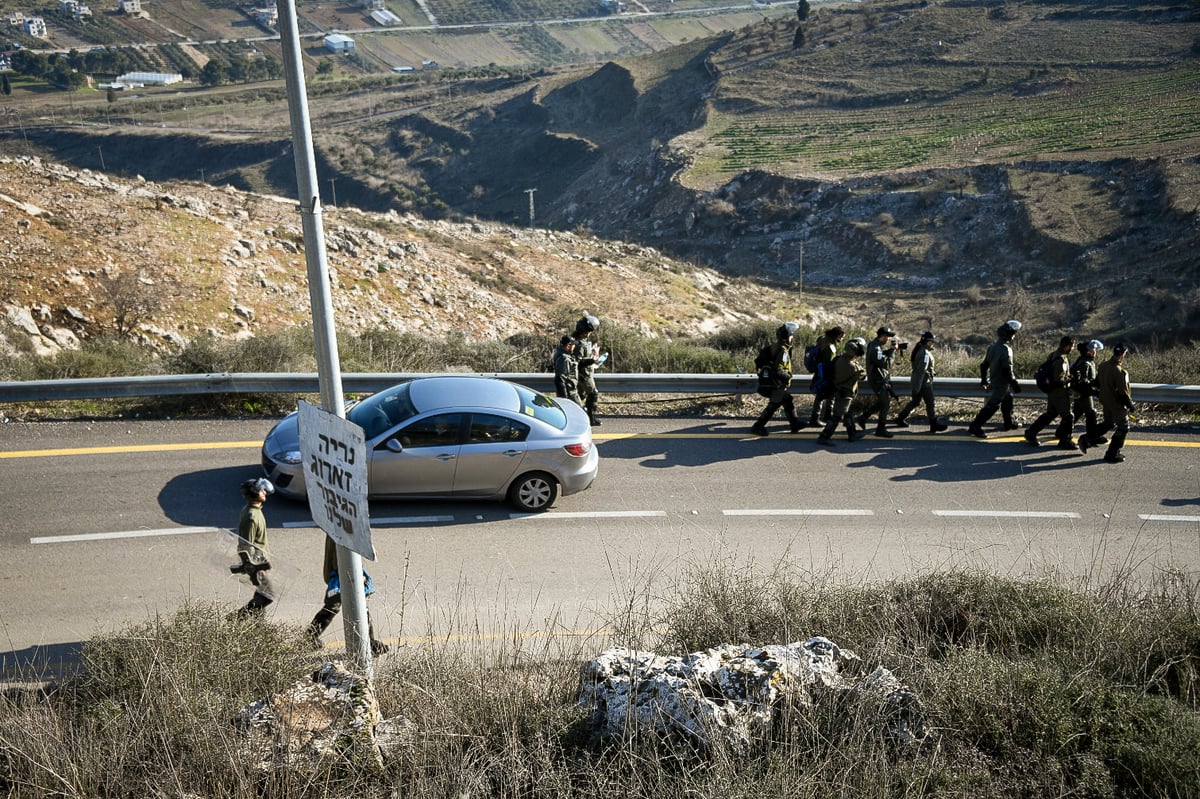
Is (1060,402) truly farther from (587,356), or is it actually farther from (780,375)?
(587,356)

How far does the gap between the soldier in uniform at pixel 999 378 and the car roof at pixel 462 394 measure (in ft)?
22.3

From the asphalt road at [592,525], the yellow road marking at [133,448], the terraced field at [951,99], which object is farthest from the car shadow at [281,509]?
the terraced field at [951,99]

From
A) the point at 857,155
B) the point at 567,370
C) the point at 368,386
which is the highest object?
the point at 857,155

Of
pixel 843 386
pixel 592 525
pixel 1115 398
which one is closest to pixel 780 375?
pixel 843 386

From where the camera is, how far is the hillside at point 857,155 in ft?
139

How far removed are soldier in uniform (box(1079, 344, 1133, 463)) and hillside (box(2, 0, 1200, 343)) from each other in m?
16.8

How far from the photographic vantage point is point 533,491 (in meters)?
10.8

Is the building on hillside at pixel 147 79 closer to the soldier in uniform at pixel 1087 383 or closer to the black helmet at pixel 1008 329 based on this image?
the black helmet at pixel 1008 329

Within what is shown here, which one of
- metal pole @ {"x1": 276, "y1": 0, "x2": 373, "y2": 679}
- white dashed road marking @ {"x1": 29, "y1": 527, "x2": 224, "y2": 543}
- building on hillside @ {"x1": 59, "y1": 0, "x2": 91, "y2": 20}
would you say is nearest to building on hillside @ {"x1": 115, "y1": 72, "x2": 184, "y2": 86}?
building on hillside @ {"x1": 59, "y1": 0, "x2": 91, "y2": 20}

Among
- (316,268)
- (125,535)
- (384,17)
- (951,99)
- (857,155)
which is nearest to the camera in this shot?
(316,268)

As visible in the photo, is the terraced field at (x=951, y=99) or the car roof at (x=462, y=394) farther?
the terraced field at (x=951, y=99)

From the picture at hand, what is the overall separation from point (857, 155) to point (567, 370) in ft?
166

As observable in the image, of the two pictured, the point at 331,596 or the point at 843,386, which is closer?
the point at 331,596

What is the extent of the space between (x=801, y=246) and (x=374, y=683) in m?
45.8
